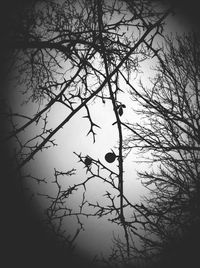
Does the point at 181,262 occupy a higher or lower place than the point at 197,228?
lower

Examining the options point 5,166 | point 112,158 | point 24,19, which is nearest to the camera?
point 112,158

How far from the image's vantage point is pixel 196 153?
273 inches

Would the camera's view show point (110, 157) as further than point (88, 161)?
No

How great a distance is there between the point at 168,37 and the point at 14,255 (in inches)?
292

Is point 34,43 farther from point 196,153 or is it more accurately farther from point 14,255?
point 196,153

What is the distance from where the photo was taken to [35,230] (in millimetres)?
2344

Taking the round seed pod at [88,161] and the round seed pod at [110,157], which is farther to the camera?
the round seed pod at [88,161]

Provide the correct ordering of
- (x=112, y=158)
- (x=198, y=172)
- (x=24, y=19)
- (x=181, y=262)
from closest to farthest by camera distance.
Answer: (x=112, y=158)
(x=24, y=19)
(x=181, y=262)
(x=198, y=172)

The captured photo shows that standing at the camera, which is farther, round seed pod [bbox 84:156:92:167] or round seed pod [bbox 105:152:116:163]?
round seed pod [bbox 84:156:92:167]

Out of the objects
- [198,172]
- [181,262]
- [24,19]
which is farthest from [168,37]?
[181,262]

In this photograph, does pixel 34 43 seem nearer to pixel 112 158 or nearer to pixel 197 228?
pixel 112 158

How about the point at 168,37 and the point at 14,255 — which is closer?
A: the point at 14,255

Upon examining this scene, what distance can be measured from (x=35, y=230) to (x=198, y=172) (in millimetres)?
5820

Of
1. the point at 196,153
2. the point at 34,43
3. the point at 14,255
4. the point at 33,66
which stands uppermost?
the point at 196,153
